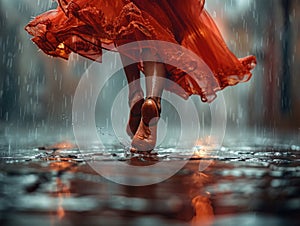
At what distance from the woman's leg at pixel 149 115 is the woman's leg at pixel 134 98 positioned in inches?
9.9

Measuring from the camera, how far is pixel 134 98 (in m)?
2.23

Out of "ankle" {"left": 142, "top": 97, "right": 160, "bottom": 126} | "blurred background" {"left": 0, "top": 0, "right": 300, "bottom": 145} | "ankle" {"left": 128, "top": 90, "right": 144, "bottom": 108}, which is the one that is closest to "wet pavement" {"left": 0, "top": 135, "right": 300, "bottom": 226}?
"ankle" {"left": 142, "top": 97, "right": 160, "bottom": 126}

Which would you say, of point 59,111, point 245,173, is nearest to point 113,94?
point 59,111

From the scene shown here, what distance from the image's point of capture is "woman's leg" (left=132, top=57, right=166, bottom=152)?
6.32ft

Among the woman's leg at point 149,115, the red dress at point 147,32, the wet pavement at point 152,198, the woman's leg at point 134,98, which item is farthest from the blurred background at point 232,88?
the wet pavement at point 152,198

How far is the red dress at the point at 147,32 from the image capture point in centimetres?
192

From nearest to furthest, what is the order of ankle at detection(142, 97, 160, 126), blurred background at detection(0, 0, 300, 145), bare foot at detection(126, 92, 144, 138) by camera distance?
ankle at detection(142, 97, 160, 126) < bare foot at detection(126, 92, 144, 138) < blurred background at detection(0, 0, 300, 145)

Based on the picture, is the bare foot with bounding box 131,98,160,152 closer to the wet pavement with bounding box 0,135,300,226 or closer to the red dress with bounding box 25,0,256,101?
the red dress with bounding box 25,0,256,101

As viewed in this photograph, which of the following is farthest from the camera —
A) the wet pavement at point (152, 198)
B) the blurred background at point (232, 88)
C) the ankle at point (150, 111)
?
the blurred background at point (232, 88)

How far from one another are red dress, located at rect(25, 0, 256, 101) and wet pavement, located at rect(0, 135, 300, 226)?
813 millimetres

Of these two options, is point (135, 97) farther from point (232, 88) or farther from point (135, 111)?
point (232, 88)

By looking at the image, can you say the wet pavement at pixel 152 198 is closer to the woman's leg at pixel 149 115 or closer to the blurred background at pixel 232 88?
the woman's leg at pixel 149 115

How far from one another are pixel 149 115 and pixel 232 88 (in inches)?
208

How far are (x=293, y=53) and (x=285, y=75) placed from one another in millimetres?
426
